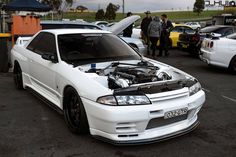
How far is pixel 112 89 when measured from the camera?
4074 millimetres

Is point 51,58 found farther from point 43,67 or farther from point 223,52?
point 223,52

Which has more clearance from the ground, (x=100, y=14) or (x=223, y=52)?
(x=100, y=14)

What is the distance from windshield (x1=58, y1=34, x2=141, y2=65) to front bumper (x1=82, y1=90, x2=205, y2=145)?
1.23 m

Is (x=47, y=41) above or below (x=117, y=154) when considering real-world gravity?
above

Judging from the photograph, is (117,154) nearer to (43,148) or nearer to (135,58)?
(43,148)

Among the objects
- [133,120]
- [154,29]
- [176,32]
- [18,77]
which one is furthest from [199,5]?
[133,120]

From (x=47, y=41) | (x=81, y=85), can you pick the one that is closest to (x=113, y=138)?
(x=81, y=85)

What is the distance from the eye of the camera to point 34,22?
34.3 ft

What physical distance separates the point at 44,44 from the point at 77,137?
7.05ft

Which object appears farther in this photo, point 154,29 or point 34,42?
point 154,29

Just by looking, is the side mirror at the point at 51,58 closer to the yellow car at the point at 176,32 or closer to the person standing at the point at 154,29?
the person standing at the point at 154,29

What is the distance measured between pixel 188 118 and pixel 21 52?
386 centimetres

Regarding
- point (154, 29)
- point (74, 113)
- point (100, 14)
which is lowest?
point (74, 113)

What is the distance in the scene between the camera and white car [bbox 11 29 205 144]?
12.9 feet
